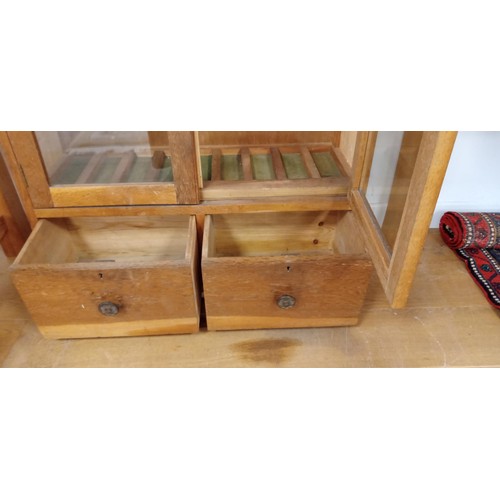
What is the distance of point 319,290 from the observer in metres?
0.67

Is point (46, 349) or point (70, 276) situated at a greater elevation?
point (70, 276)

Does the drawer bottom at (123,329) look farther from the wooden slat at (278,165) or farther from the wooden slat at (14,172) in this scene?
the wooden slat at (278,165)

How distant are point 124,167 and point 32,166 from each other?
0.54ft

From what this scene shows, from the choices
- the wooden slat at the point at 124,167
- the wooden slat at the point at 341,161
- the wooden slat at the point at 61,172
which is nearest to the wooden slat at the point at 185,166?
the wooden slat at the point at 124,167

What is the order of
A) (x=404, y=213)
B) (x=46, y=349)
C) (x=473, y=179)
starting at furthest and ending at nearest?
(x=473, y=179) < (x=46, y=349) < (x=404, y=213)

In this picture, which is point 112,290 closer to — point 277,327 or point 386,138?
point 277,327

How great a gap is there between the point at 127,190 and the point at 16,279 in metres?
0.25

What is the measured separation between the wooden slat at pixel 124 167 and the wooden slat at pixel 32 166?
0.13 m

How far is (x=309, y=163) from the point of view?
2.98ft

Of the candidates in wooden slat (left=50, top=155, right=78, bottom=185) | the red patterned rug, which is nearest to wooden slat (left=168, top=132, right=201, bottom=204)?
wooden slat (left=50, top=155, right=78, bottom=185)

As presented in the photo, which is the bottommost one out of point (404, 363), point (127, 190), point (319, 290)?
point (404, 363)

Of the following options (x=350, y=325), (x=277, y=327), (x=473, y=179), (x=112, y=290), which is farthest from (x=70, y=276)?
(x=473, y=179)

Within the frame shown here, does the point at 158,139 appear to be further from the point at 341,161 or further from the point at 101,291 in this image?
the point at 341,161

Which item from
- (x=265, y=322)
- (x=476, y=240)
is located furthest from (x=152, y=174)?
(x=476, y=240)
